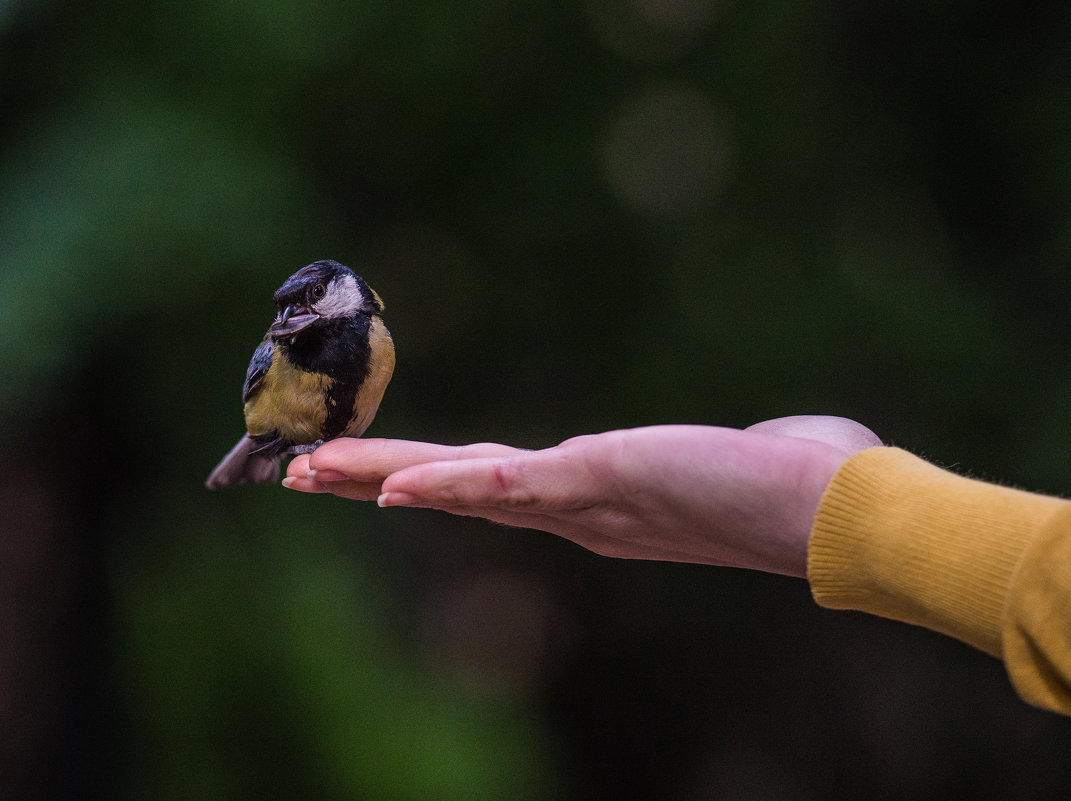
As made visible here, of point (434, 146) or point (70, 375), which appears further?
point (434, 146)

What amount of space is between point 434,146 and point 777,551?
2.03 meters

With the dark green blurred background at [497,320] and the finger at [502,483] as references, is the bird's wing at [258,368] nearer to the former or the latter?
the finger at [502,483]

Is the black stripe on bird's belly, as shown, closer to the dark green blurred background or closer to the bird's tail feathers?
the bird's tail feathers

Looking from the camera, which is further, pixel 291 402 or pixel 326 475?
pixel 291 402

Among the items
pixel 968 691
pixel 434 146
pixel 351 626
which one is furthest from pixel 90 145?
pixel 968 691

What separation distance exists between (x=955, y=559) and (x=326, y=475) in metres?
1.05

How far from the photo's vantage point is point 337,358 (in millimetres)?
1807

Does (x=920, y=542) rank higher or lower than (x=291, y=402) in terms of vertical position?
lower

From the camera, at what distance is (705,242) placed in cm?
288

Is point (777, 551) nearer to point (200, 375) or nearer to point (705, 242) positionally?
point (705, 242)

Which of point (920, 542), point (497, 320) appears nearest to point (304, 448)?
point (497, 320)

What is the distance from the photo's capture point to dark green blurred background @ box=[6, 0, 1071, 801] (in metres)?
2.69

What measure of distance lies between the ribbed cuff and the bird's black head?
42.2 inches

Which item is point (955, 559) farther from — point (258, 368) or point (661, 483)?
point (258, 368)
